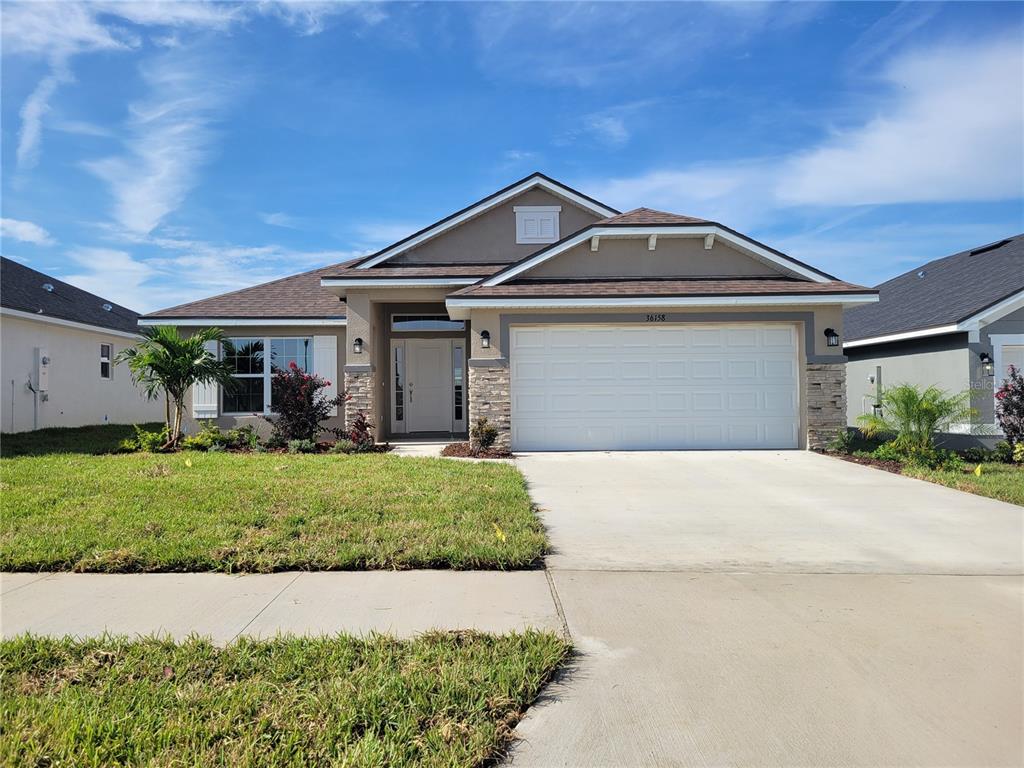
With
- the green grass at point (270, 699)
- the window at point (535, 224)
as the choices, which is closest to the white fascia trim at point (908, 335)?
the window at point (535, 224)

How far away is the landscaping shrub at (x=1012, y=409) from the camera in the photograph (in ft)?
38.3

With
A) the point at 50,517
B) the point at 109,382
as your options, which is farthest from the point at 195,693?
the point at 109,382

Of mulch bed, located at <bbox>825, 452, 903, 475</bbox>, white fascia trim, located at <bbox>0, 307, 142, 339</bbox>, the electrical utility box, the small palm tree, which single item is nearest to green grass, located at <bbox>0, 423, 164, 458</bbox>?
the electrical utility box

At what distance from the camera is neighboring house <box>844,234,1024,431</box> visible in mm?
12859

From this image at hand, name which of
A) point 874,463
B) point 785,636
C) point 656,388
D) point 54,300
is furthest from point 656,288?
point 54,300

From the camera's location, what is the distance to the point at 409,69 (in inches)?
398

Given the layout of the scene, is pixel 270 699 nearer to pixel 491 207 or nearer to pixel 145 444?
pixel 145 444

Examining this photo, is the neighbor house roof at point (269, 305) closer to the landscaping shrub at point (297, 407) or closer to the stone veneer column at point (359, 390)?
the stone veneer column at point (359, 390)

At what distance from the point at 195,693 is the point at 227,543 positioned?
8.48ft

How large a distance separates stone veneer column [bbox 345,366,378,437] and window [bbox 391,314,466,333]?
8.01 feet

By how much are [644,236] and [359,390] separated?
7.03 metres

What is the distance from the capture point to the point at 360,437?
41.5 feet

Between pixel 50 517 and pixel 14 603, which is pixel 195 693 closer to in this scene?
pixel 14 603

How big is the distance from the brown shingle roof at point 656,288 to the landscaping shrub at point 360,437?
3.35 meters
